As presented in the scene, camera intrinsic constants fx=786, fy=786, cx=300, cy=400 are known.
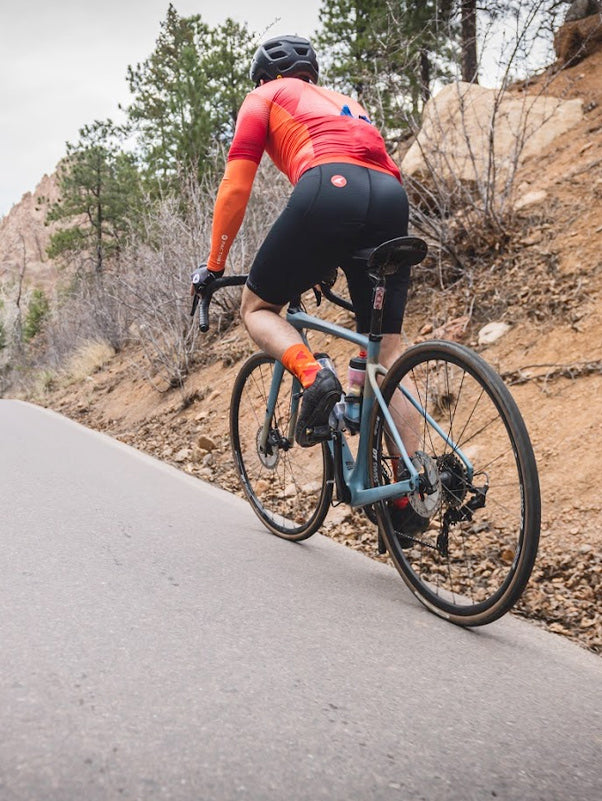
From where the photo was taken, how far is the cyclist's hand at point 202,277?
352 cm

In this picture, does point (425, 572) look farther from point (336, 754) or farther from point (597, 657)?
point (336, 754)

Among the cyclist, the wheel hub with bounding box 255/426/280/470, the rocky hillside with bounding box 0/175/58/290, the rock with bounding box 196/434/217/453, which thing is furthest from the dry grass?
the rocky hillside with bounding box 0/175/58/290

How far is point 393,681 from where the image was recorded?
2266 millimetres

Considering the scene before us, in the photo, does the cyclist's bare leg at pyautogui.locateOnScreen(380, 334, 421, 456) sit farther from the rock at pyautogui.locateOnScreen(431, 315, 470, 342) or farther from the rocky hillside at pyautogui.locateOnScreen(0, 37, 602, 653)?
the rock at pyautogui.locateOnScreen(431, 315, 470, 342)

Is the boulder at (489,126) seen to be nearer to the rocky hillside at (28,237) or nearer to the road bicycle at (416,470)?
the road bicycle at (416,470)

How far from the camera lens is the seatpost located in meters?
3.04

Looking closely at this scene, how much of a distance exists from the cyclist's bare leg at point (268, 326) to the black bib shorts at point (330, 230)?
63 millimetres

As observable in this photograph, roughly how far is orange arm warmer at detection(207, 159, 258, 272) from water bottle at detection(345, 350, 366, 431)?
74 centimetres

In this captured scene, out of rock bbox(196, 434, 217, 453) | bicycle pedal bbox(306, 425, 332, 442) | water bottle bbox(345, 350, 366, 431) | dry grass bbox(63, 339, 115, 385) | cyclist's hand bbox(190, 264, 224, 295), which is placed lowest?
dry grass bbox(63, 339, 115, 385)

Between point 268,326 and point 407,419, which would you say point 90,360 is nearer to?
point 268,326

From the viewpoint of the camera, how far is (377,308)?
306 cm

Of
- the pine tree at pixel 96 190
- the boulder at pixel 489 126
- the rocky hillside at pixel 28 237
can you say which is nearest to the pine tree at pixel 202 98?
the pine tree at pixel 96 190

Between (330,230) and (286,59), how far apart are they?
93 cm

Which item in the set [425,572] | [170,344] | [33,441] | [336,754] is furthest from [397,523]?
[170,344]
